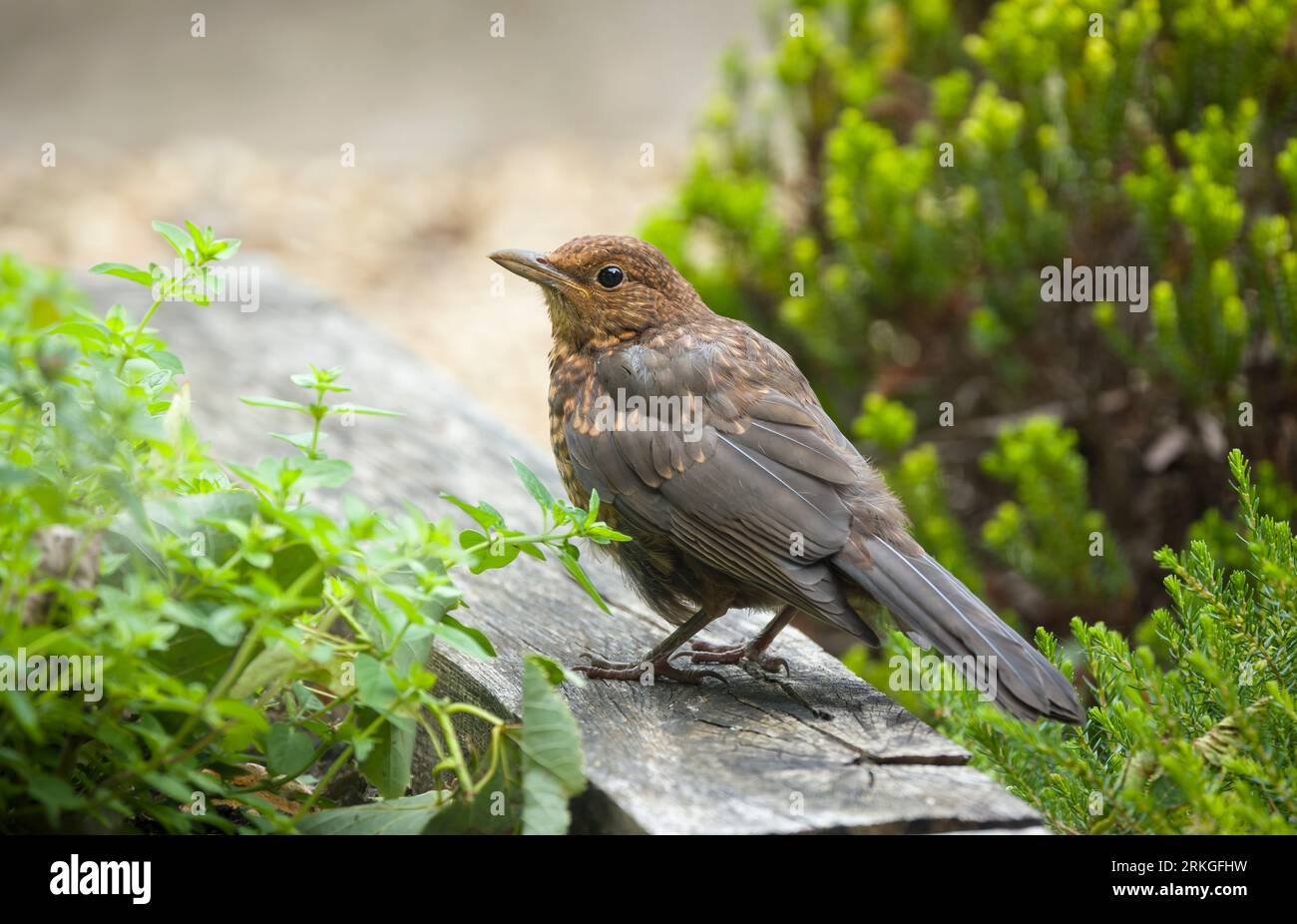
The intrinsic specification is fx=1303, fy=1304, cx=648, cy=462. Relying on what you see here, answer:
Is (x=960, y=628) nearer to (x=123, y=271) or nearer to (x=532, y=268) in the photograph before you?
(x=532, y=268)

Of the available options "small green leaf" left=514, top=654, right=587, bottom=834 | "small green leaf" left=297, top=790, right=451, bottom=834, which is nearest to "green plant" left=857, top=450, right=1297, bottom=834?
"small green leaf" left=514, top=654, right=587, bottom=834

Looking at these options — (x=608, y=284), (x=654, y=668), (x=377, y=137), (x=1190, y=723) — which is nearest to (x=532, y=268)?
(x=608, y=284)

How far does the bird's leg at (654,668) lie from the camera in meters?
2.70

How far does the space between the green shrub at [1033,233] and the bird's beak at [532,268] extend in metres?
1.58

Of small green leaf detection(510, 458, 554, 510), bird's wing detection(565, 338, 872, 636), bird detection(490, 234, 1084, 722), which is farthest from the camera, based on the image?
bird's wing detection(565, 338, 872, 636)

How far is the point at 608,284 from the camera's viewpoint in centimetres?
328

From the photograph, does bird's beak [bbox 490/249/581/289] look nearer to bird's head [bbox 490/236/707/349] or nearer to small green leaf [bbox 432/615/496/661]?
bird's head [bbox 490/236/707/349]

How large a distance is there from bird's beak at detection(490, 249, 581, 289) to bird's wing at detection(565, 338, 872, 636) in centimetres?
27

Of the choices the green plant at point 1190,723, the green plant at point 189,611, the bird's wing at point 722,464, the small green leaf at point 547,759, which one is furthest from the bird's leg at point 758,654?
the small green leaf at point 547,759

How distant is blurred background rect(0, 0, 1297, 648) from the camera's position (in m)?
4.15

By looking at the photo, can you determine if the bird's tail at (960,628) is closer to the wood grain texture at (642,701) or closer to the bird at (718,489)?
the bird at (718,489)

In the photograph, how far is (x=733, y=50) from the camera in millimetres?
5730

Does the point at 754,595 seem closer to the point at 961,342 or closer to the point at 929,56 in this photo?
the point at 961,342
